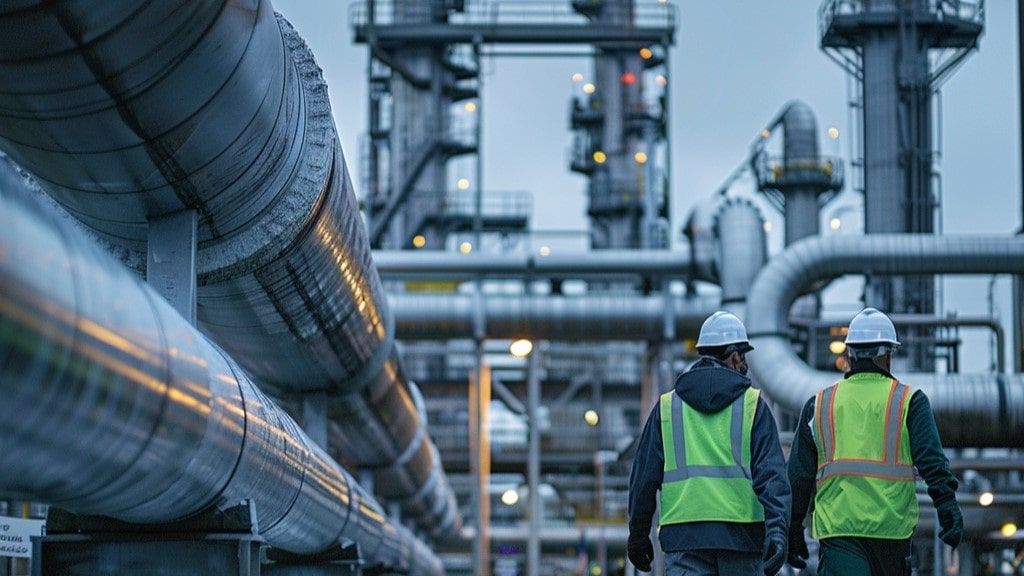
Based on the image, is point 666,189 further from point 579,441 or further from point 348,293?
point 348,293

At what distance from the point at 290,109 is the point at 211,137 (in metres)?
0.95

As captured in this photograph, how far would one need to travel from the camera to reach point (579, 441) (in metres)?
38.5

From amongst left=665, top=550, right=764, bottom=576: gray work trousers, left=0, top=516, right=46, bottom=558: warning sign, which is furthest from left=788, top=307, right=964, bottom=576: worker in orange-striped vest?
left=0, top=516, right=46, bottom=558: warning sign

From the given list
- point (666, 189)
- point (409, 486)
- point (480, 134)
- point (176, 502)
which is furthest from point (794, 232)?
point (176, 502)

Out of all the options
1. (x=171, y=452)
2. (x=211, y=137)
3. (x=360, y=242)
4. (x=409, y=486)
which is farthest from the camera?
(x=409, y=486)

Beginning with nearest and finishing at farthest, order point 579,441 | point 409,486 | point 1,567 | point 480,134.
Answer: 1. point 1,567
2. point 409,486
3. point 480,134
4. point 579,441

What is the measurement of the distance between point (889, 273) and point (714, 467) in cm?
1491

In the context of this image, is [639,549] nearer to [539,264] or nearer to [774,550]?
[774,550]

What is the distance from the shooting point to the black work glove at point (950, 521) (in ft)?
22.9

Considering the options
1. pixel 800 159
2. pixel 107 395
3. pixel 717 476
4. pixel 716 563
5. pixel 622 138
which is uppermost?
pixel 622 138

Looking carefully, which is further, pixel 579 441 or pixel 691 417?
pixel 579 441

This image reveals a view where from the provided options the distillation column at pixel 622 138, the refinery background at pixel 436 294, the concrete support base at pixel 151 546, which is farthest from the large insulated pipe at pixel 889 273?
the distillation column at pixel 622 138

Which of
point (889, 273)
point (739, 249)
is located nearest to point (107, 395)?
point (889, 273)

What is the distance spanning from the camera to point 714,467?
6.92m
